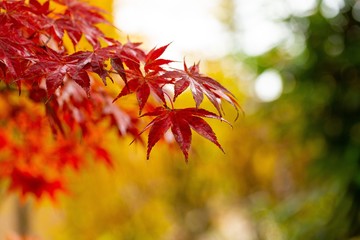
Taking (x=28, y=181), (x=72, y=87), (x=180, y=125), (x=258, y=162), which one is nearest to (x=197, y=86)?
(x=180, y=125)

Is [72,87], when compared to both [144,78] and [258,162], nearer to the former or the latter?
[144,78]

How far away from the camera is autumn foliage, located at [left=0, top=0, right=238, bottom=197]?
3.35 feet

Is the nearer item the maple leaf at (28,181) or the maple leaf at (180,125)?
the maple leaf at (180,125)

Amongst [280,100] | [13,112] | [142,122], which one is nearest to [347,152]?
[280,100]

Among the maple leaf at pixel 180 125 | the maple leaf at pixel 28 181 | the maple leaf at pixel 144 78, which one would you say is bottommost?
the maple leaf at pixel 28 181

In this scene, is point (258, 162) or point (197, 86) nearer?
point (197, 86)

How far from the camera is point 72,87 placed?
1.43 metres

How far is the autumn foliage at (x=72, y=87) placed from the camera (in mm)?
1022

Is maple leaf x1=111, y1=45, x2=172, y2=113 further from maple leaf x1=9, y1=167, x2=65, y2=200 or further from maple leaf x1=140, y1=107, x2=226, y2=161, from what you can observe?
maple leaf x1=9, y1=167, x2=65, y2=200

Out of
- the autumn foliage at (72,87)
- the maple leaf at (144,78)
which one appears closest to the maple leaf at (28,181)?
the autumn foliage at (72,87)

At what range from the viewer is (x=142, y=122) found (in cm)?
183

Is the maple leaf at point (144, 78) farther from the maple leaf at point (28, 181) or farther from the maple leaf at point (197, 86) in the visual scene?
the maple leaf at point (28, 181)

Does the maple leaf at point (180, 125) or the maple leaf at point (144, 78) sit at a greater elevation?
the maple leaf at point (144, 78)

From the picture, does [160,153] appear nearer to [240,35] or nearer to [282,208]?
[240,35]
